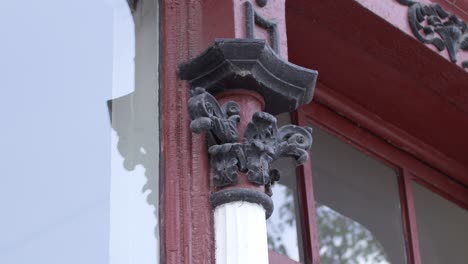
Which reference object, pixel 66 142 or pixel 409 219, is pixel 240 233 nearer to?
pixel 66 142

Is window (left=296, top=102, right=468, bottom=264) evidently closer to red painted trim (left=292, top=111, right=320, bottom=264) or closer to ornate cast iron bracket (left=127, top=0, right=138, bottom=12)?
red painted trim (left=292, top=111, right=320, bottom=264)

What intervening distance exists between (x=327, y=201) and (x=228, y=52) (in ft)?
3.76

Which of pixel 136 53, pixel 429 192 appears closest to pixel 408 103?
pixel 429 192

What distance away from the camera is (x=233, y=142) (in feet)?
11.3

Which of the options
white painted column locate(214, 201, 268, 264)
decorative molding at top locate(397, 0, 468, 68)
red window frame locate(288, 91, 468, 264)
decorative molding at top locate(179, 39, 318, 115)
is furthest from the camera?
red window frame locate(288, 91, 468, 264)

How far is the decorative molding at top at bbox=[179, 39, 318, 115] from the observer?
354 cm

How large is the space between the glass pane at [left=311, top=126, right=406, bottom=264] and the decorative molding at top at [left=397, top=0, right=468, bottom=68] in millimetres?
516

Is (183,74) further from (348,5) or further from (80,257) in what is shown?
(348,5)

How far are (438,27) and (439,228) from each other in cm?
85

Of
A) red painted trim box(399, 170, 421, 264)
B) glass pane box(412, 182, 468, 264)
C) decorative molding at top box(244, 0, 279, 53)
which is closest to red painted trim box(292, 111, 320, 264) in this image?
red painted trim box(399, 170, 421, 264)

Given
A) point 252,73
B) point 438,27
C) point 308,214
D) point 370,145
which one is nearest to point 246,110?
point 252,73

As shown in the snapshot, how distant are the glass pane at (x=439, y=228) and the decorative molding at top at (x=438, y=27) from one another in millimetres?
667

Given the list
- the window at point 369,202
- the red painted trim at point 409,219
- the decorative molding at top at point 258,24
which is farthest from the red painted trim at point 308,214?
the decorative molding at top at point 258,24

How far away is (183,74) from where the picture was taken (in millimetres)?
3660
